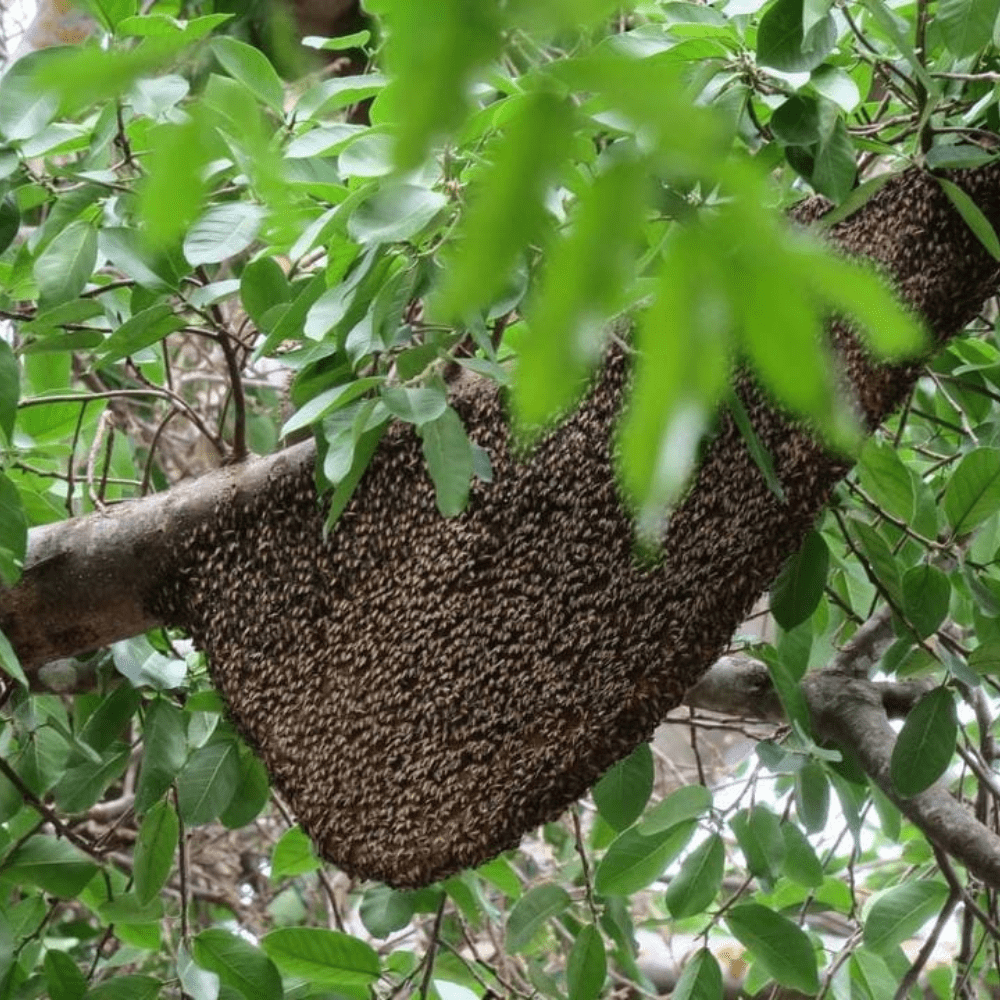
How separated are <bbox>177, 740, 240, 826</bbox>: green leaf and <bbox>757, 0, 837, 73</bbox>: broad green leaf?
0.72m

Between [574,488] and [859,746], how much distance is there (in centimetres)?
42

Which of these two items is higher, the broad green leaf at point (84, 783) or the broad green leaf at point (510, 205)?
the broad green leaf at point (510, 205)

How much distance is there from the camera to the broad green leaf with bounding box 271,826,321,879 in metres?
1.48

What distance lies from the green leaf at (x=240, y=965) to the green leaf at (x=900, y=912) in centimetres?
51

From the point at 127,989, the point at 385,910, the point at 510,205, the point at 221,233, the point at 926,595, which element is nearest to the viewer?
the point at 510,205

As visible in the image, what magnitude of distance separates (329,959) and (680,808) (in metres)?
0.34

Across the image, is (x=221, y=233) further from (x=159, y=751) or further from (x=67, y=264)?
(x=159, y=751)

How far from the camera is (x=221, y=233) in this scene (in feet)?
3.43

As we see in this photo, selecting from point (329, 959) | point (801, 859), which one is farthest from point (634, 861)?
point (329, 959)

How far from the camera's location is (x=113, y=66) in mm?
237

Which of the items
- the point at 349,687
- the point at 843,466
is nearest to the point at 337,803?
the point at 349,687

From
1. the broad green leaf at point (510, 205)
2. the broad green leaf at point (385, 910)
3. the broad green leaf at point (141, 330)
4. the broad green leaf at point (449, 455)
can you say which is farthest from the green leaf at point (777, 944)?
the broad green leaf at point (510, 205)

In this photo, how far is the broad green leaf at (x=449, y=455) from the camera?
98 cm

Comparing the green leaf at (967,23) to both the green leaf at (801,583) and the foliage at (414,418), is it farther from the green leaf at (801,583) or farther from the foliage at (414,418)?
the green leaf at (801,583)
